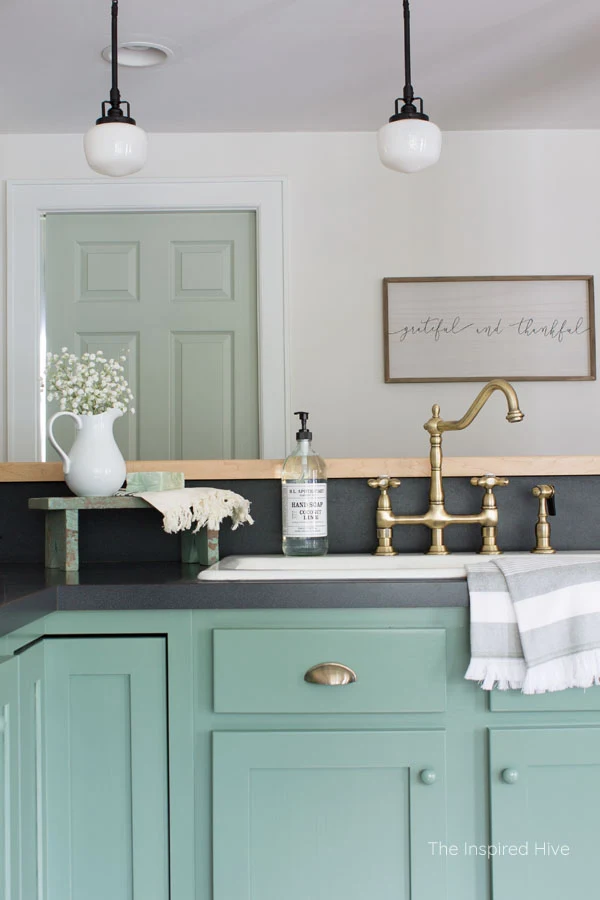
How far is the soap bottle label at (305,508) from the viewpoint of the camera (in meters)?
1.69

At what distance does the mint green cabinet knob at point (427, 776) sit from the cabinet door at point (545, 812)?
3.7 inches

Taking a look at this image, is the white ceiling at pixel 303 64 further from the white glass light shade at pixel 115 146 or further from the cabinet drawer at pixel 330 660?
the cabinet drawer at pixel 330 660

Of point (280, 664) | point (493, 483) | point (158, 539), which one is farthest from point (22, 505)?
point (493, 483)

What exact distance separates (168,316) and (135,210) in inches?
16.3

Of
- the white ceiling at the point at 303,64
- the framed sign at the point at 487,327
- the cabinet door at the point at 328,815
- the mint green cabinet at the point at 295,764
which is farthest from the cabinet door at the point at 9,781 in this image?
the framed sign at the point at 487,327

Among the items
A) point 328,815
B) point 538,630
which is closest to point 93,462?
point 328,815

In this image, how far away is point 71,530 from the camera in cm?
161

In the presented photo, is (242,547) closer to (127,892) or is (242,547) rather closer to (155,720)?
(155,720)

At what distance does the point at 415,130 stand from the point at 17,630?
114 cm

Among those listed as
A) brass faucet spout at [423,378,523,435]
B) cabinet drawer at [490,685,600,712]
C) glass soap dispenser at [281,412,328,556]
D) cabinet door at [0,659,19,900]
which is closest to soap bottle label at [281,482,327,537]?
glass soap dispenser at [281,412,328,556]

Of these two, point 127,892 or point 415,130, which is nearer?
point 127,892

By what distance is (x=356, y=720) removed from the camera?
1341mm

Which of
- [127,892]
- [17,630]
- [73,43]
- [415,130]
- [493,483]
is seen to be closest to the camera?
[17,630]

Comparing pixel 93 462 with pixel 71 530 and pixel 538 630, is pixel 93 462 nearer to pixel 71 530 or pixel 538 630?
pixel 71 530
